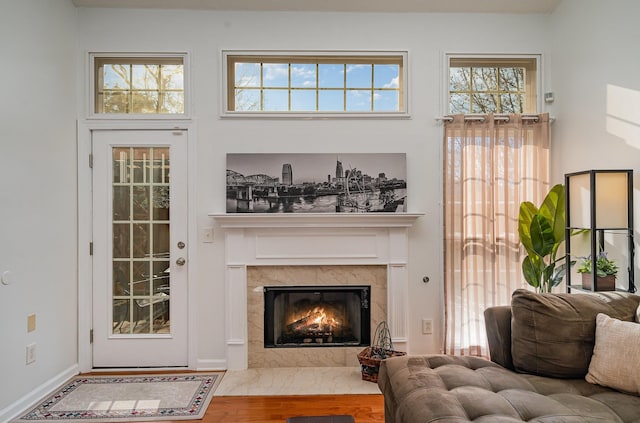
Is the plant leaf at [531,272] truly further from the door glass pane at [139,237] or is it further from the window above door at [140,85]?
the window above door at [140,85]

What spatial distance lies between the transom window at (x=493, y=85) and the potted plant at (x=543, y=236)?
0.93 metres

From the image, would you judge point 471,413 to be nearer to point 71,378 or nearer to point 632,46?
point 632,46

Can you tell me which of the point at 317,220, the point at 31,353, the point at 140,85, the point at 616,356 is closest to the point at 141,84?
the point at 140,85

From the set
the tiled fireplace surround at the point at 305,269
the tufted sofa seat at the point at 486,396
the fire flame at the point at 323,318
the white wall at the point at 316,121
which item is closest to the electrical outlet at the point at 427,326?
the white wall at the point at 316,121

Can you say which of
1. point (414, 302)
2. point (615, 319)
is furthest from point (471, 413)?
point (414, 302)

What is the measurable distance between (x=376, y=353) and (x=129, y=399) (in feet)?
5.91

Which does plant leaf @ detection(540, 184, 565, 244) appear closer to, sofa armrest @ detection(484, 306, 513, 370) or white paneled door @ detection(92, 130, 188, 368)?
sofa armrest @ detection(484, 306, 513, 370)

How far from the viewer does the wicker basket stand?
307cm

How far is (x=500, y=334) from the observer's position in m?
2.20

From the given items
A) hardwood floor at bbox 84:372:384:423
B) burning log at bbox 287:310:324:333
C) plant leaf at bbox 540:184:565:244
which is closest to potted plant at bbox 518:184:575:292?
plant leaf at bbox 540:184:565:244

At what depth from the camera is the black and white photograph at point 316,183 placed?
11.0 ft

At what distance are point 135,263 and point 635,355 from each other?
3363 mm

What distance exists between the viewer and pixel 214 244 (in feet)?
11.2

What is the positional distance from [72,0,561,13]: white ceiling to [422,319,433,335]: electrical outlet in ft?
8.59
